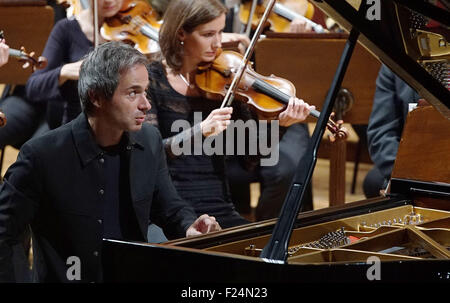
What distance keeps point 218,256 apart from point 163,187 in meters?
0.61

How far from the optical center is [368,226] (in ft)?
6.41

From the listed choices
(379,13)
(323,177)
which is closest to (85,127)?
(379,13)

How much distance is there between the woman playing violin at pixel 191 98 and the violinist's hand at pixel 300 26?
0.97 m

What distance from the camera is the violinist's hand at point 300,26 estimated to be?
3330 mm

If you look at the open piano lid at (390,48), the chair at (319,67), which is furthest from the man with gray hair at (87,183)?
the chair at (319,67)

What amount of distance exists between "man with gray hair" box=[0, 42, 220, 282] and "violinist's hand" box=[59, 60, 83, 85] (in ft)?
2.45

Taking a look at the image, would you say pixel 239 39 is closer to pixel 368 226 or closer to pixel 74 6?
pixel 74 6

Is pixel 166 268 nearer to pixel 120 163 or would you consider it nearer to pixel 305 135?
pixel 120 163

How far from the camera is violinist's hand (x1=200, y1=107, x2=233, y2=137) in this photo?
2215mm

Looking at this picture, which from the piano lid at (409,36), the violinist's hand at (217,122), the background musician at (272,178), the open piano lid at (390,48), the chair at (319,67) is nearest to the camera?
the open piano lid at (390,48)

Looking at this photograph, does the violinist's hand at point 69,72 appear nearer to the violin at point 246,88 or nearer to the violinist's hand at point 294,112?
the violin at point 246,88

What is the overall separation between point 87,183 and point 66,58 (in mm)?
1039

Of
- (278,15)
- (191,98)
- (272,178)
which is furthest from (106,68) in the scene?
(278,15)

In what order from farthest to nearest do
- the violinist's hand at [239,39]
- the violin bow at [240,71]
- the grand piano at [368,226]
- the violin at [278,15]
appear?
1. the violin at [278,15]
2. the violinist's hand at [239,39]
3. the violin bow at [240,71]
4. the grand piano at [368,226]
